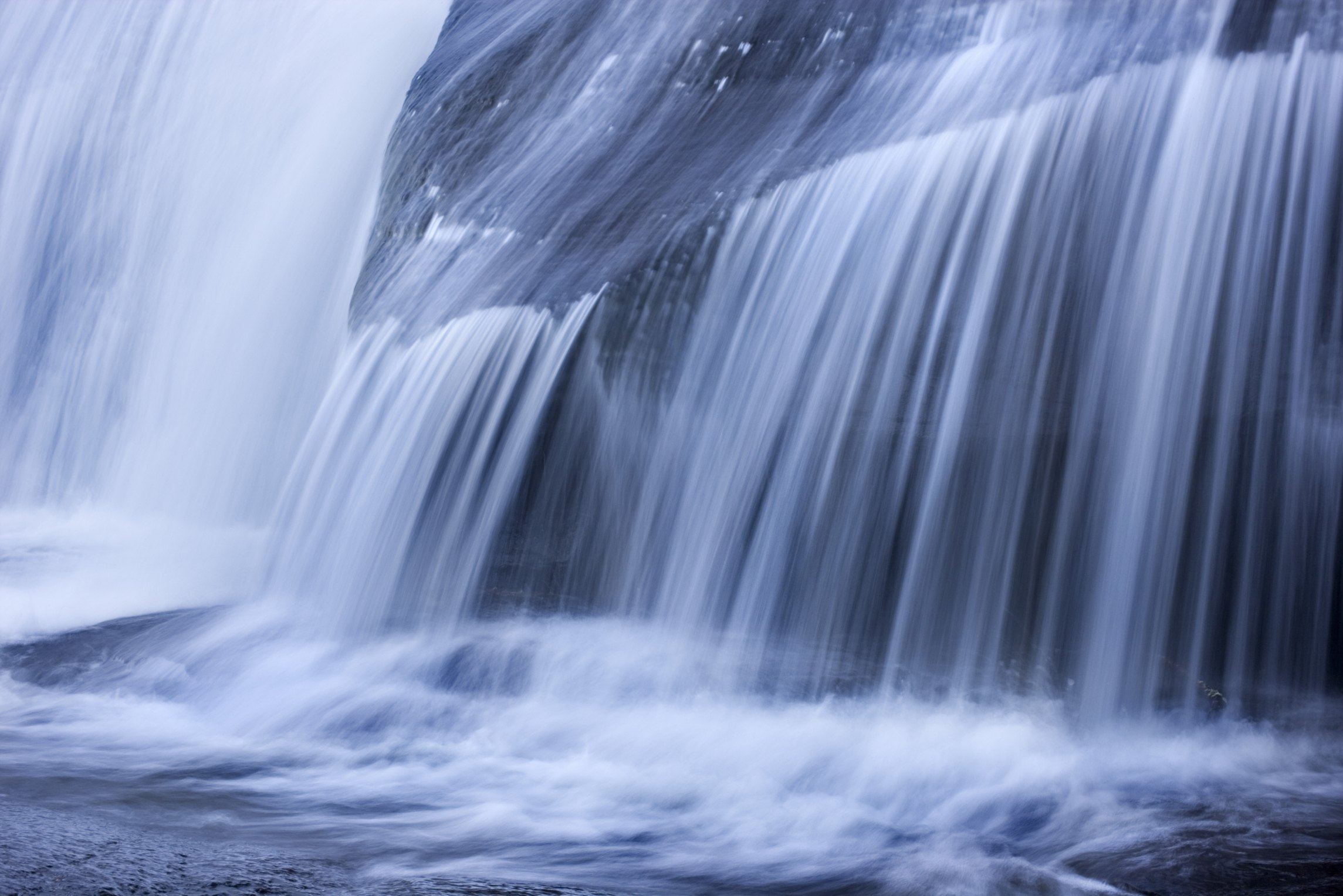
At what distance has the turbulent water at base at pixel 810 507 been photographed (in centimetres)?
371

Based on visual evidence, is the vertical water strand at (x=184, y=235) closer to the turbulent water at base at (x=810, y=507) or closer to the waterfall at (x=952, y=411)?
the turbulent water at base at (x=810, y=507)

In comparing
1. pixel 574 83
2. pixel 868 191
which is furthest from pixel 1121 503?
pixel 574 83

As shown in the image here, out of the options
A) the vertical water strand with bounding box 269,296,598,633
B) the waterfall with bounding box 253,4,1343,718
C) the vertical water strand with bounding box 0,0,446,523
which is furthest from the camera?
the vertical water strand with bounding box 0,0,446,523

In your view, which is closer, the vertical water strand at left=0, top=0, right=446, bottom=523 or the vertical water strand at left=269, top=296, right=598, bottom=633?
the vertical water strand at left=269, top=296, right=598, bottom=633

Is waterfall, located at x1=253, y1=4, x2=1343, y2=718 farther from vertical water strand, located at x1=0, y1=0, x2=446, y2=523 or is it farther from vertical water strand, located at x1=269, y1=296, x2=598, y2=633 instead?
vertical water strand, located at x1=0, y1=0, x2=446, y2=523

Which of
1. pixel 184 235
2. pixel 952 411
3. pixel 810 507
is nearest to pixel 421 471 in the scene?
pixel 810 507

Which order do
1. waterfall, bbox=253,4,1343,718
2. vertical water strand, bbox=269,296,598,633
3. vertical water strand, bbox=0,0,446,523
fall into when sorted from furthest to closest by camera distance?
vertical water strand, bbox=0,0,446,523, vertical water strand, bbox=269,296,598,633, waterfall, bbox=253,4,1343,718

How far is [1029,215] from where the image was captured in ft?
15.2

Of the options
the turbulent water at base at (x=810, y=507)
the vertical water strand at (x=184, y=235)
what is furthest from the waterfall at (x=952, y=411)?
the vertical water strand at (x=184, y=235)

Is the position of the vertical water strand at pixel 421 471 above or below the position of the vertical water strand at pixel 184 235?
below

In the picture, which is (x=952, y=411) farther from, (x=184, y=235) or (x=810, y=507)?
(x=184, y=235)

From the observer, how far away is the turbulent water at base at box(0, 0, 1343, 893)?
3.71 m

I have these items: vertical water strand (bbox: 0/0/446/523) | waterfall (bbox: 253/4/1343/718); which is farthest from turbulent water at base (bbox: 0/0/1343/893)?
vertical water strand (bbox: 0/0/446/523)

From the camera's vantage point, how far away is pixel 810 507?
4773 millimetres
